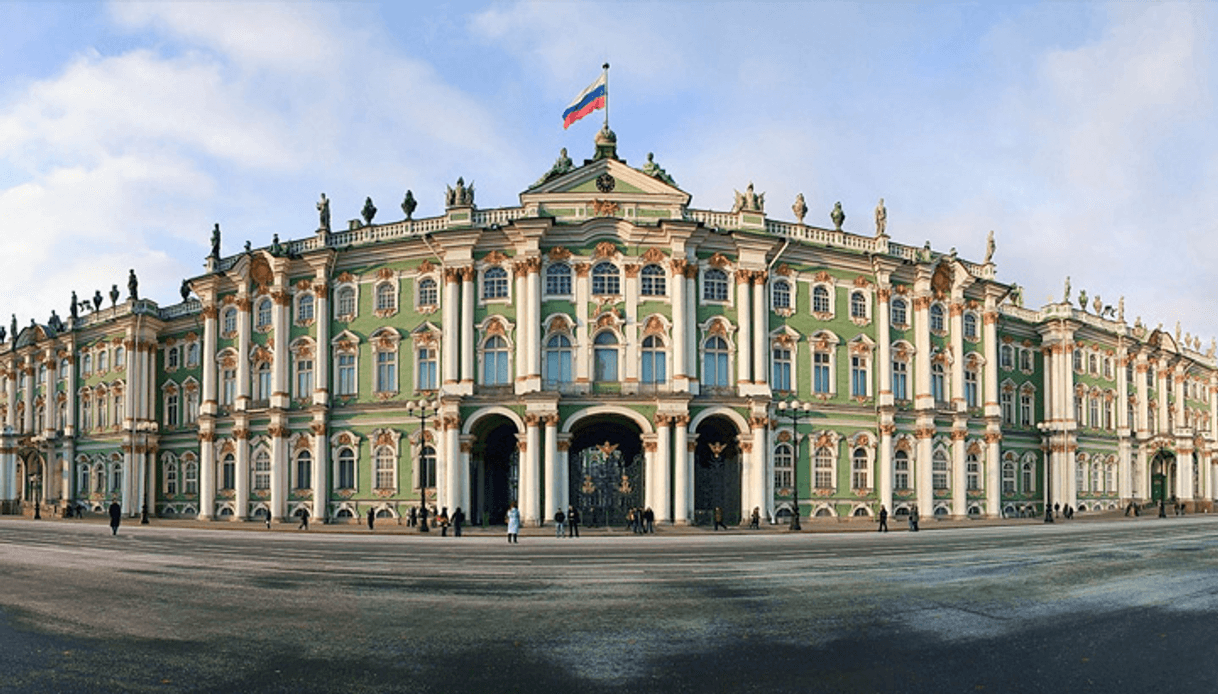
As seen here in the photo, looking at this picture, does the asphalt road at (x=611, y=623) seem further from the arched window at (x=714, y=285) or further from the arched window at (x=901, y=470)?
the arched window at (x=901, y=470)

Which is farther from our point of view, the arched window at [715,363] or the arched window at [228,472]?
the arched window at [228,472]

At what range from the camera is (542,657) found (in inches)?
467

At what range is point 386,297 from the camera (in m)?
50.3

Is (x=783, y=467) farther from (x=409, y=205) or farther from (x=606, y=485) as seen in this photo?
(x=409, y=205)

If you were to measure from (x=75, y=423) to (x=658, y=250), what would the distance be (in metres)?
49.7

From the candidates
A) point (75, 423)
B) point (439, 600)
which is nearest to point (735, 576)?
point (439, 600)

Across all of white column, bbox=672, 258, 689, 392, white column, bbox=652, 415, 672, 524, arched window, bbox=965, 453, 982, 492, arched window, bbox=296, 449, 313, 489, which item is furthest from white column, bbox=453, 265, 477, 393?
arched window, bbox=965, 453, 982, 492

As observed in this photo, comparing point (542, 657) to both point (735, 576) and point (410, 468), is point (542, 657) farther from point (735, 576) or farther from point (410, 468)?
point (410, 468)

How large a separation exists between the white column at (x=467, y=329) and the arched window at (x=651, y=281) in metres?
9.04

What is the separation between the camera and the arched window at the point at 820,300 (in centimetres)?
5116

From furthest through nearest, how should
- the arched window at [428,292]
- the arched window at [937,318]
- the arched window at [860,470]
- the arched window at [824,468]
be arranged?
the arched window at [937,318] < the arched window at [860,470] < the arched window at [824,468] < the arched window at [428,292]

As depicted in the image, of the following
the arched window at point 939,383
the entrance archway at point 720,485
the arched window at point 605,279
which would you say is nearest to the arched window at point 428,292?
the arched window at point 605,279

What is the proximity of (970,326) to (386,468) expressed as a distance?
36.8 m

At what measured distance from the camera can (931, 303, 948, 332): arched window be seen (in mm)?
55031
